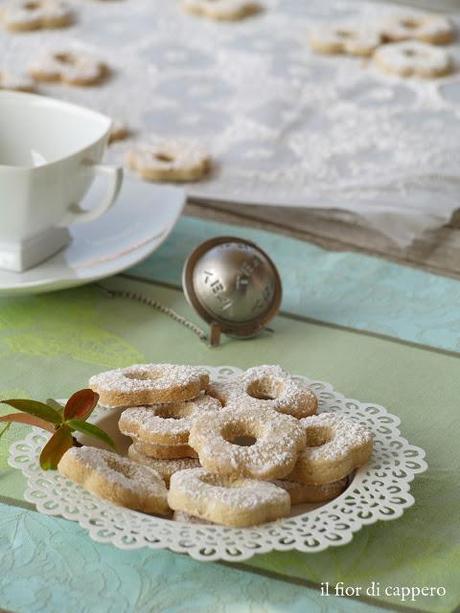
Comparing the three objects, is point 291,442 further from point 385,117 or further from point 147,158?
point 385,117

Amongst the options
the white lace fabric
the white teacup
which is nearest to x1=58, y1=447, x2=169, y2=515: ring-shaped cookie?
the white teacup

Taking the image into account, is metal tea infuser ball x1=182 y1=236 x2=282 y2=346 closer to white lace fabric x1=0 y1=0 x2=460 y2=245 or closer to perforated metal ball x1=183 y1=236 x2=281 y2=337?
perforated metal ball x1=183 y1=236 x2=281 y2=337

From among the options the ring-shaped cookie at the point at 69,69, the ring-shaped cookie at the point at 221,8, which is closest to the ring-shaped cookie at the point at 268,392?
the ring-shaped cookie at the point at 69,69

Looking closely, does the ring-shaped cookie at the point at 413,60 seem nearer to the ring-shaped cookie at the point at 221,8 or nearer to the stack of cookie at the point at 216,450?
the ring-shaped cookie at the point at 221,8

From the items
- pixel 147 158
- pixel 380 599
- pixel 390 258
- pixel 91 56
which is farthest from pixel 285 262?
pixel 91 56

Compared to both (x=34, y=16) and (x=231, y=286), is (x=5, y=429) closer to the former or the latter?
(x=231, y=286)
